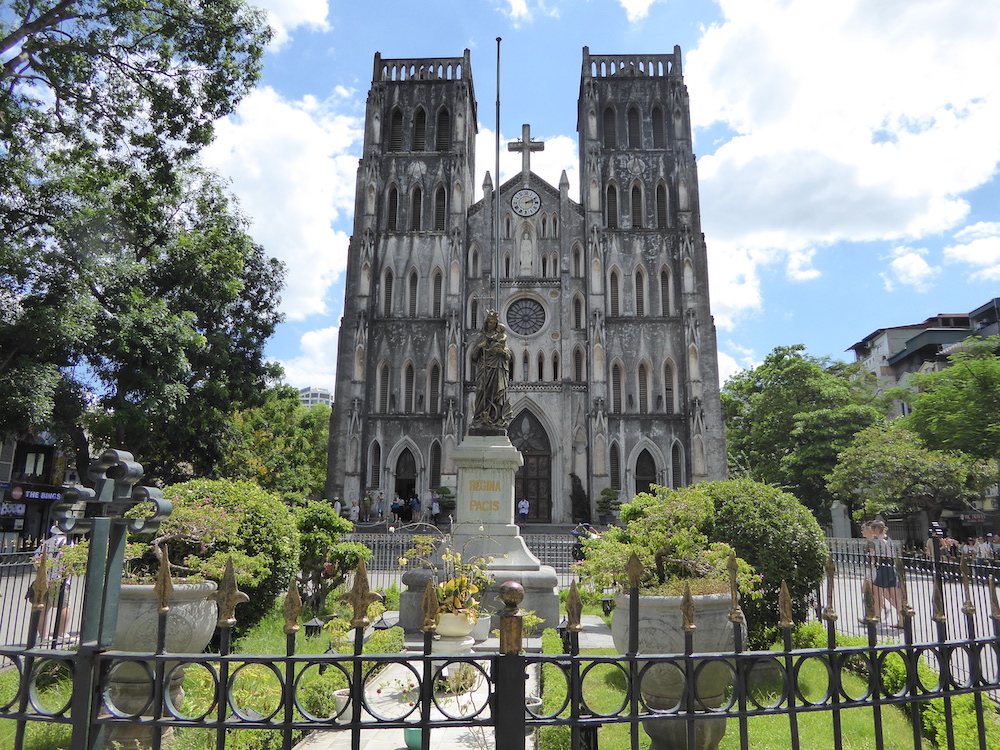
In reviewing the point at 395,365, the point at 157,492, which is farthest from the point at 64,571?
the point at 395,365

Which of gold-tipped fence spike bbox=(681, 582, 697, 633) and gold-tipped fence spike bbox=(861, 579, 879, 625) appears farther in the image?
gold-tipped fence spike bbox=(861, 579, 879, 625)

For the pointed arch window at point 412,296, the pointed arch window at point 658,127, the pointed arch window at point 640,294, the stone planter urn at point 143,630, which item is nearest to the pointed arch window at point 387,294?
the pointed arch window at point 412,296

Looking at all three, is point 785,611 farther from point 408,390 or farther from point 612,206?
point 612,206

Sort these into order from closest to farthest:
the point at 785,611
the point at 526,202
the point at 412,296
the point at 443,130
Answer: the point at 785,611 < the point at 412,296 < the point at 526,202 < the point at 443,130

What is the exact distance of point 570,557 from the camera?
59.4ft

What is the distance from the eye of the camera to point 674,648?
16.2 feet

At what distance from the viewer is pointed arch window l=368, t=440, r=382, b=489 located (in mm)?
29688

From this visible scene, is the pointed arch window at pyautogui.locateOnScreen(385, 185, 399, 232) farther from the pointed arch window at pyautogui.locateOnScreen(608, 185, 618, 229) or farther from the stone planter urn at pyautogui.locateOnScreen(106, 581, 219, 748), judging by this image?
the stone planter urn at pyautogui.locateOnScreen(106, 581, 219, 748)

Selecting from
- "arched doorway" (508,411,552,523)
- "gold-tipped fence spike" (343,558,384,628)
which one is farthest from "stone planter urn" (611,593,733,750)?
"arched doorway" (508,411,552,523)

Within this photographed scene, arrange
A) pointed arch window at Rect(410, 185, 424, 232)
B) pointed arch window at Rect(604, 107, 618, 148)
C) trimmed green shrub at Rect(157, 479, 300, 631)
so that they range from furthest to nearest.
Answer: pointed arch window at Rect(604, 107, 618, 148), pointed arch window at Rect(410, 185, 424, 232), trimmed green shrub at Rect(157, 479, 300, 631)

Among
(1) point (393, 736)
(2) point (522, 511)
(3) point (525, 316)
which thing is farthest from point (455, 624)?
(3) point (525, 316)

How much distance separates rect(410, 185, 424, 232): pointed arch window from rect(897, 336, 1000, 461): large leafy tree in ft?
76.1

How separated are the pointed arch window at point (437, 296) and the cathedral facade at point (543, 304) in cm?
7

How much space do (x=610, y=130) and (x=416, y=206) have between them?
10291 mm
